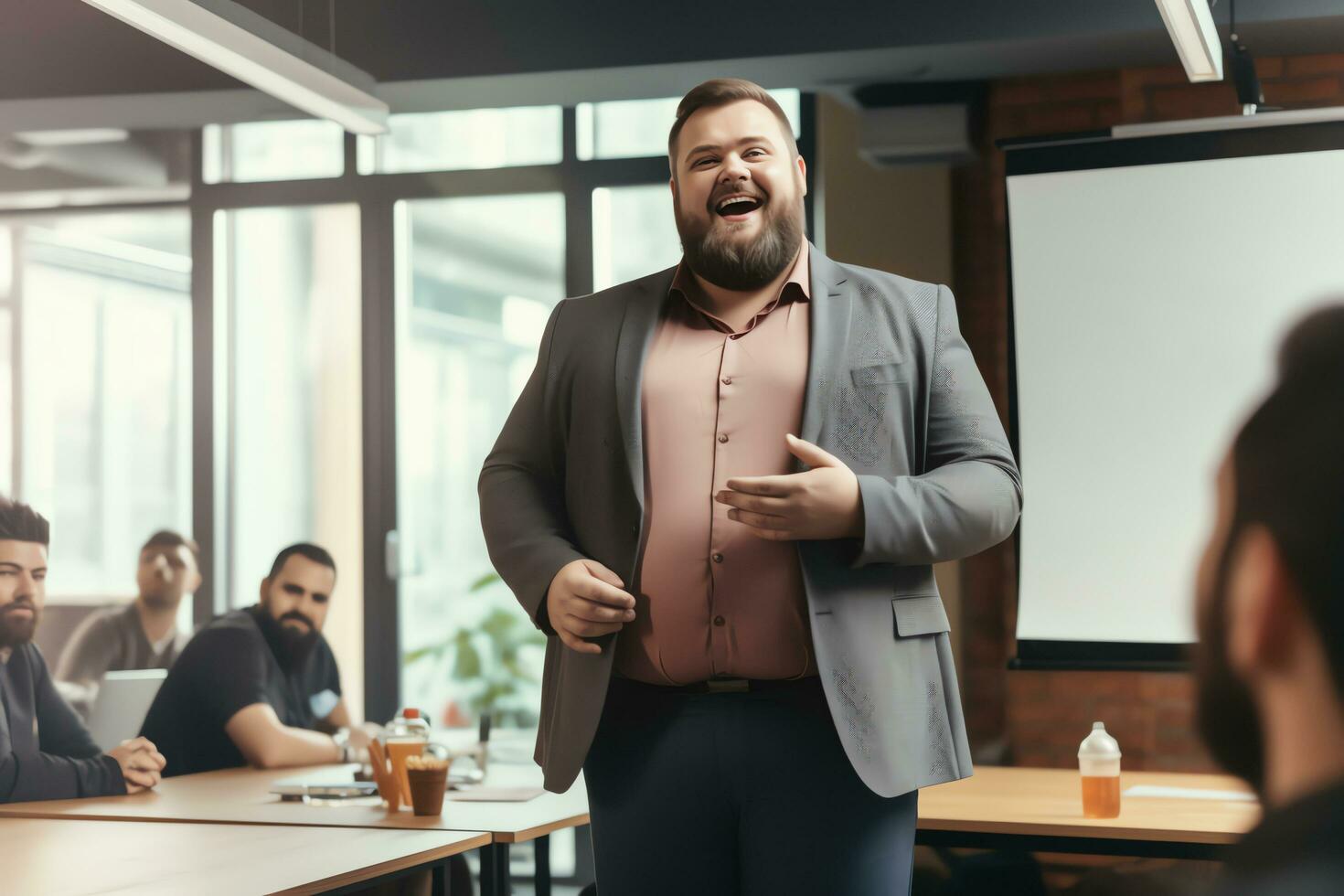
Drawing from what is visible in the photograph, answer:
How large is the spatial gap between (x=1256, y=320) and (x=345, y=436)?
141 inches

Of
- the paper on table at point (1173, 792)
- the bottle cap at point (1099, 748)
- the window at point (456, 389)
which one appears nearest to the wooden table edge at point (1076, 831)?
the bottle cap at point (1099, 748)

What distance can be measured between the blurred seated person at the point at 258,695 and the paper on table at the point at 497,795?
0.44 meters

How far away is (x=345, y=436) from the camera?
5660 mm

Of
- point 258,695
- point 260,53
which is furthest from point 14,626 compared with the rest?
point 260,53

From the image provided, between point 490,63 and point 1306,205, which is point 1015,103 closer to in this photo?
point 1306,205

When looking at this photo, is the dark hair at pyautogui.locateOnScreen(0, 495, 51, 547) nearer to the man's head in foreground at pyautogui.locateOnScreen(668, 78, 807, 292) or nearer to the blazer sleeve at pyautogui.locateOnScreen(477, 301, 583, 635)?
the blazer sleeve at pyautogui.locateOnScreen(477, 301, 583, 635)

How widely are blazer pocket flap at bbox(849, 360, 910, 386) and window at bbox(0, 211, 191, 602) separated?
4456mm

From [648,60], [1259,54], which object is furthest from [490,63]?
A: [1259,54]

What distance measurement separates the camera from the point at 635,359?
1.54 meters

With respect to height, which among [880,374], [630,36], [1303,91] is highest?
[630,36]

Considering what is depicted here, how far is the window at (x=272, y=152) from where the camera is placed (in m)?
5.27

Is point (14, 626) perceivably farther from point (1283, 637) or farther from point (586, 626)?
point (1283, 637)

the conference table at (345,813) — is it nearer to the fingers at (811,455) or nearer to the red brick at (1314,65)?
the fingers at (811,455)

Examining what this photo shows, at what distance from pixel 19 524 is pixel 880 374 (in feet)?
8.00
